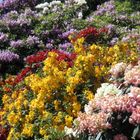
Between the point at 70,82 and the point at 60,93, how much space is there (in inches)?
10.6

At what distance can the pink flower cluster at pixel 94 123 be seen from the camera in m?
5.86

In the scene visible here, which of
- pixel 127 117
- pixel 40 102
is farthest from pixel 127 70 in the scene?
pixel 40 102

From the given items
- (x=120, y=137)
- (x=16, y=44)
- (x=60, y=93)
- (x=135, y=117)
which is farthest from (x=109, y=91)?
(x=16, y=44)

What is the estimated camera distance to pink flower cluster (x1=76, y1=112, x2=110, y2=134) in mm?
5855

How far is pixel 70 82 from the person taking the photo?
7.82m

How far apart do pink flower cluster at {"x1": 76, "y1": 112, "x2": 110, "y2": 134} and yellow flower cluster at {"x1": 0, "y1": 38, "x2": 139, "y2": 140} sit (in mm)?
1209

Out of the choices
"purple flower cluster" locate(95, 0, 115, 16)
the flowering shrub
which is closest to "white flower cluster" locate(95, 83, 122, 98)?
Answer: the flowering shrub

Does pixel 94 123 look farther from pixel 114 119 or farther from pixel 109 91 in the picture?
pixel 109 91

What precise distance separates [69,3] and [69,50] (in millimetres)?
4634

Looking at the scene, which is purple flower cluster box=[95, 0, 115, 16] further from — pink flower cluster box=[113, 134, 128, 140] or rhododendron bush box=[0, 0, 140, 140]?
pink flower cluster box=[113, 134, 128, 140]

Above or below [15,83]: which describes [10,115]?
above

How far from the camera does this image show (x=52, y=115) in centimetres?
769

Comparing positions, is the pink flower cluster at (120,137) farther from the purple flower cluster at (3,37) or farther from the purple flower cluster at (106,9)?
the purple flower cluster at (106,9)

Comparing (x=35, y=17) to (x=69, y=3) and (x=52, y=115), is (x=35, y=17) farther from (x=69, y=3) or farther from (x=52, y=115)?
(x=52, y=115)
